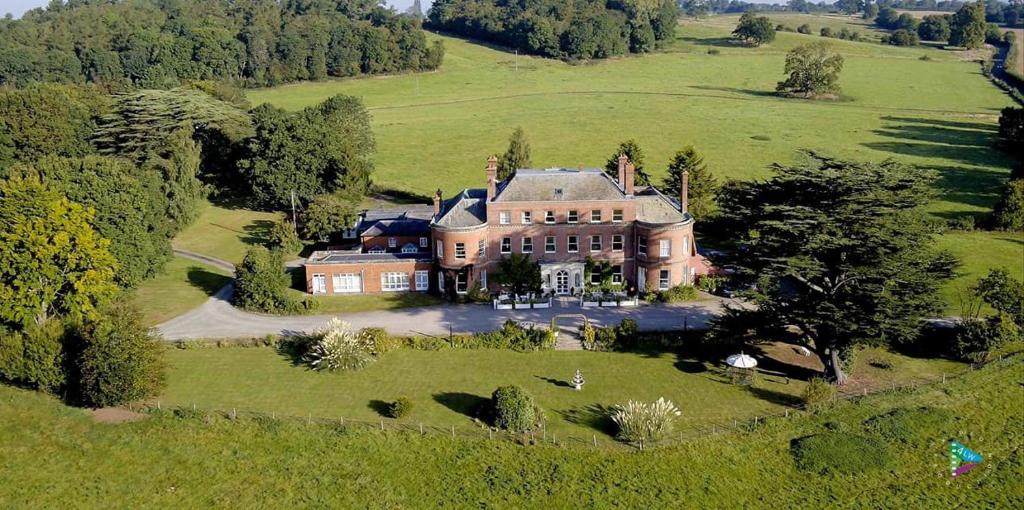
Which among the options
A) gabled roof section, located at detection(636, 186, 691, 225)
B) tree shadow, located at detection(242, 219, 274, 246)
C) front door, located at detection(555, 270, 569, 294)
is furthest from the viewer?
tree shadow, located at detection(242, 219, 274, 246)

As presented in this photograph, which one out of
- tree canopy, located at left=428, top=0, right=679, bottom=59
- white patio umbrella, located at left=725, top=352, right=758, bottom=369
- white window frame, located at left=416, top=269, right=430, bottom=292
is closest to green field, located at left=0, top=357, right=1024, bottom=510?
white patio umbrella, located at left=725, top=352, right=758, bottom=369

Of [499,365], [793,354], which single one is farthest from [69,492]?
[793,354]

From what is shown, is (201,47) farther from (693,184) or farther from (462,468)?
(462,468)

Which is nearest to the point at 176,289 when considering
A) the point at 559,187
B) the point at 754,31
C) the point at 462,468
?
the point at 559,187

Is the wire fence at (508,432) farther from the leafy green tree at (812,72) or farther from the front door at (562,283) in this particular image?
the leafy green tree at (812,72)

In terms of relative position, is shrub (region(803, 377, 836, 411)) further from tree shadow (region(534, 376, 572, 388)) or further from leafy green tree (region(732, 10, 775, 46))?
leafy green tree (region(732, 10, 775, 46))

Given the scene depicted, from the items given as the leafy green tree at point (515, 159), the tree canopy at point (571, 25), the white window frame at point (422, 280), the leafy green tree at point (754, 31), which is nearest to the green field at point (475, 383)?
the white window frame at point (422, 280)
